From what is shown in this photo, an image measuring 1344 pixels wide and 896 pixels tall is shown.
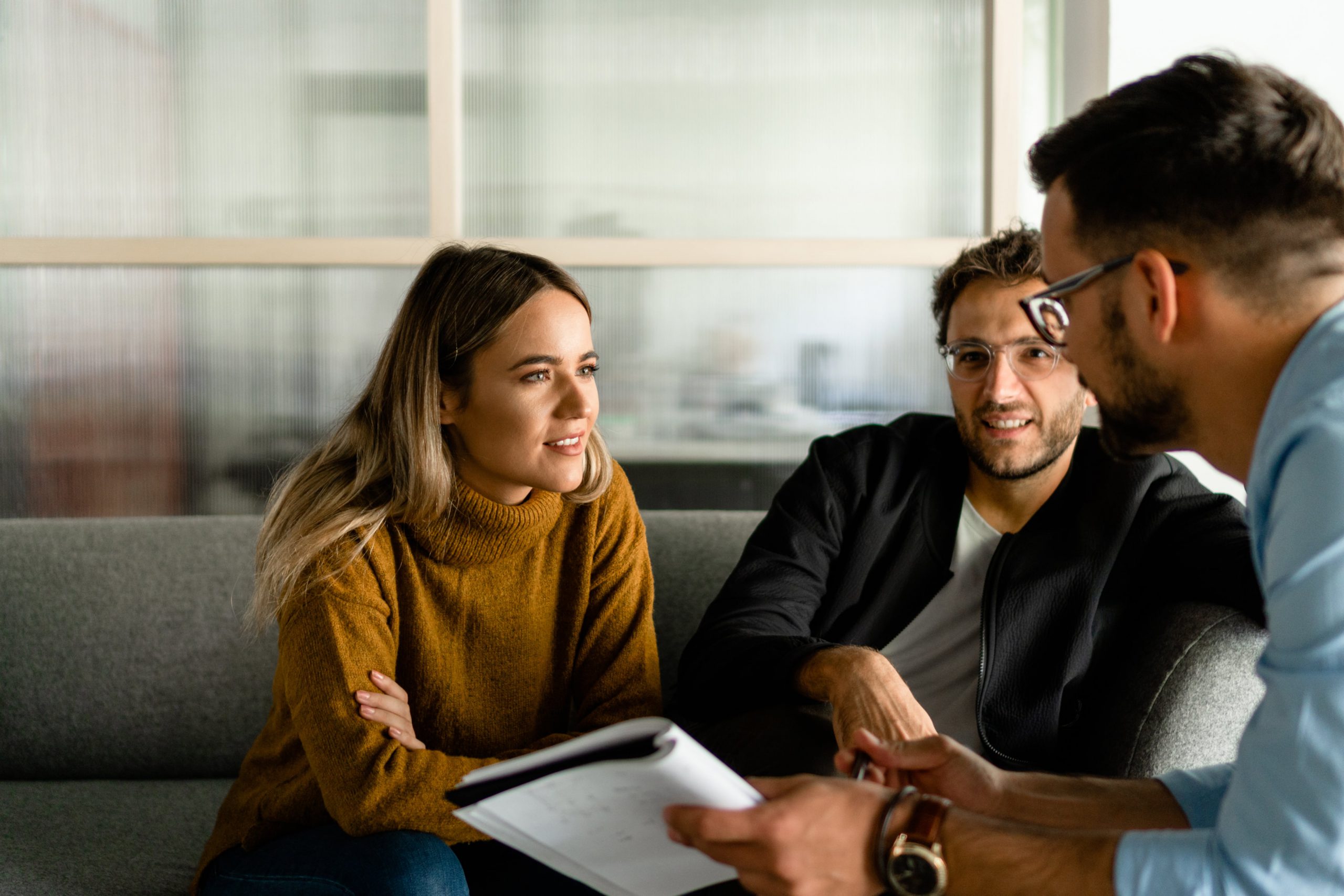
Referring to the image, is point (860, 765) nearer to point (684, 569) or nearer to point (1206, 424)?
point (1206, 424)

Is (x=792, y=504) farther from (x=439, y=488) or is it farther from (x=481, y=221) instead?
(x=481, y=221)

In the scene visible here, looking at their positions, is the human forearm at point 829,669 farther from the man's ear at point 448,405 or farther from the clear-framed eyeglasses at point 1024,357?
the man's ear at point 448,405

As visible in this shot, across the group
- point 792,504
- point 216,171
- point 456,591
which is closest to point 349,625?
point 456,591

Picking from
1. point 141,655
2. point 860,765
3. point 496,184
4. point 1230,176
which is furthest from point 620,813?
point 496,184

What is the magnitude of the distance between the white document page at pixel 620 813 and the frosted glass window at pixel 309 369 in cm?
137

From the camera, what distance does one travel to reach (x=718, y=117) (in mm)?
2256

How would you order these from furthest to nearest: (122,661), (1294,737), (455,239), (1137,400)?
(455,239)
(122,661)
(1137,400)
(1294,737)

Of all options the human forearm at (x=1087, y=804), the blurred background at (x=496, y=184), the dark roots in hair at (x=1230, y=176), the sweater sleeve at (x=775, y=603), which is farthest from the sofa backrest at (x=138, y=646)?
the dark roots in hair at (x=1230, y=176)

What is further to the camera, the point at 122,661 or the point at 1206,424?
the point at 122,661

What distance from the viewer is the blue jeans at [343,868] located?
46.9 inches

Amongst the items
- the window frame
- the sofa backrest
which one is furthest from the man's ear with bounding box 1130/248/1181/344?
the window frame

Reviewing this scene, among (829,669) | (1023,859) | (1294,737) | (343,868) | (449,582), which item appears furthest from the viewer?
(449,582)

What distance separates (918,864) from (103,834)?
1.33 metres

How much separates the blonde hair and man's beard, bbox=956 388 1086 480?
2.07 feet
